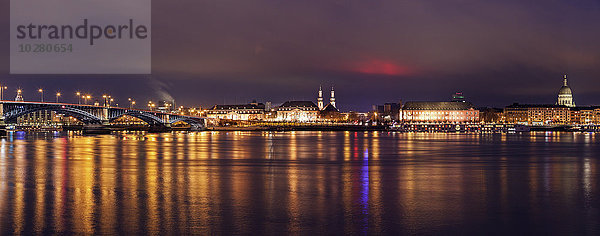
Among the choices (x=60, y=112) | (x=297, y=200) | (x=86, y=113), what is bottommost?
(x=297, y=200)

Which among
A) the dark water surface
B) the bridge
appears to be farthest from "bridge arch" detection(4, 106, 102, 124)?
the dark water surface

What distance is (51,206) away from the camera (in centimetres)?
1533

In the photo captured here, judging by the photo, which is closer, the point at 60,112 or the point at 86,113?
the point at 60,112

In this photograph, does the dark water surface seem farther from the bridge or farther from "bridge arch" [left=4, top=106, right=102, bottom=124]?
the bridge

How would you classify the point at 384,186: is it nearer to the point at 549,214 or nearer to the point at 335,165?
the point at 549,214

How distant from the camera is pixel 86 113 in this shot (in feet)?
344

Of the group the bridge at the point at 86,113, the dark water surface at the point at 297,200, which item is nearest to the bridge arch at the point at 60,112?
the bridge at the point at 86,113

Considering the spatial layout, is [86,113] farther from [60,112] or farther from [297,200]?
[297,200]

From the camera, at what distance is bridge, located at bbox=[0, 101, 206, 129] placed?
86881mm

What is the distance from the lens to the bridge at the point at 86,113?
285ft

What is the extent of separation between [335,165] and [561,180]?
38.6 ft

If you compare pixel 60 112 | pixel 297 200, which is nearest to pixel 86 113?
pixel 60 112

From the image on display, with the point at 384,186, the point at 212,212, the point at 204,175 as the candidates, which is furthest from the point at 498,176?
the point at 212,212

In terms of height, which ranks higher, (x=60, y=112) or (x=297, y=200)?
(x=60, y=112)
